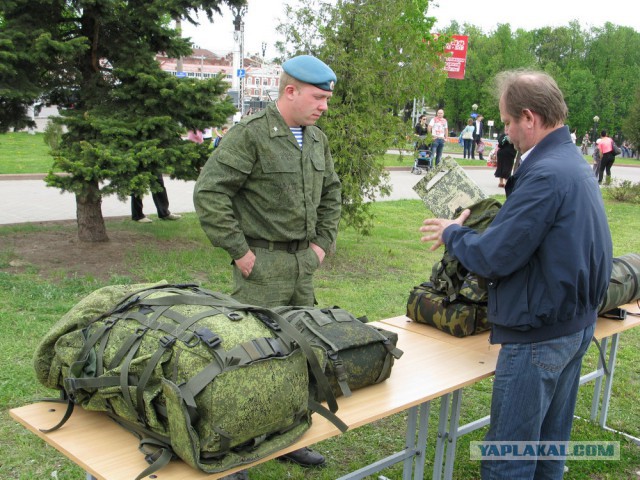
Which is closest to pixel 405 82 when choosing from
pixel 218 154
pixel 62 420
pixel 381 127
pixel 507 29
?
pixel 381 127

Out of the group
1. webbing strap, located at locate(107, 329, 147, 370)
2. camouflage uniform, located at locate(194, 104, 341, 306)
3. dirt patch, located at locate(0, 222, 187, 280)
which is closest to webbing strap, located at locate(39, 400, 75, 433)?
webbing strap, located at locate(107, 329, 147, 370)

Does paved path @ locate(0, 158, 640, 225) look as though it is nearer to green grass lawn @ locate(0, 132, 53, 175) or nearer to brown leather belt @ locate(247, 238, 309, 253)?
green grass lawn @ locate(0, 132, 53, 175)

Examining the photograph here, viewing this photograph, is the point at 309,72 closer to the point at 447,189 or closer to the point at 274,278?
the point at 447,189

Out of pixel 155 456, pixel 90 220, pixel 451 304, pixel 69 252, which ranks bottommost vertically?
pixel 69 252

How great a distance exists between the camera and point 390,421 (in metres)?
4.40

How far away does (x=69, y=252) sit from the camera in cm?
738

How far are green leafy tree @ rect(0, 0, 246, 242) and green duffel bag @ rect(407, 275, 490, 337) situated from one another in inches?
150

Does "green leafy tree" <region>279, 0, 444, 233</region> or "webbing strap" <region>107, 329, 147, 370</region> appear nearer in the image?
"webbing strap" <region>107, 329, 147, 370</region>

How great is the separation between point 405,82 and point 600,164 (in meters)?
16.8

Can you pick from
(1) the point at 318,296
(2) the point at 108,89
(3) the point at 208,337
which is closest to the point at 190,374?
(3) the point at 208,337

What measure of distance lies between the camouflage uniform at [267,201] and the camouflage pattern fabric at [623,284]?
5.42ft

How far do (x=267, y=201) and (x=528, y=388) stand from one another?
1.48 m

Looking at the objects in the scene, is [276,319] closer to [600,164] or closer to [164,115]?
[164,115]

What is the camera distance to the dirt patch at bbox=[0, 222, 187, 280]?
6.76m
